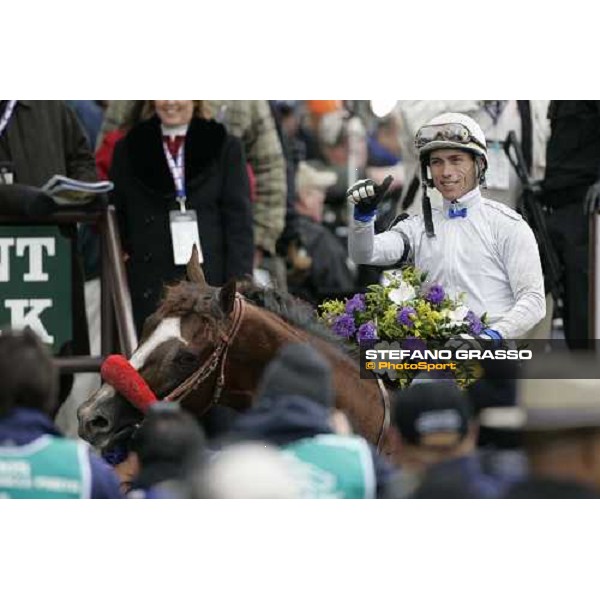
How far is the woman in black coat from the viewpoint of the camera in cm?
680

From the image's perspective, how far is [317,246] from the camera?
6848mm

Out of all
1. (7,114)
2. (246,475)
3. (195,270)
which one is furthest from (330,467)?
(7,114)

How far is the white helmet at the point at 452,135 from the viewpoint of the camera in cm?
674

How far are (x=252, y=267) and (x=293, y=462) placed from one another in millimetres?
888

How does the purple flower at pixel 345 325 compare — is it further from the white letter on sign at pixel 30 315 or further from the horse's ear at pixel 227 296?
the white letter on sign at pixel 30 315

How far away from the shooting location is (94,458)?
250 inches

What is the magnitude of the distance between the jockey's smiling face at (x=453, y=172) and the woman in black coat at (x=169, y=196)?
0.71 metres

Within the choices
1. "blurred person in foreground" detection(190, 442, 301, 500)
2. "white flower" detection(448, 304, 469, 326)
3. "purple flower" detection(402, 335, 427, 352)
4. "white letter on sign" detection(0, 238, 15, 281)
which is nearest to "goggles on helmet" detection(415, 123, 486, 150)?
"white flower" detection(448, 304, 469, 326)

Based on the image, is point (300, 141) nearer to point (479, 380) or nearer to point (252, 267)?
point (252, 267)

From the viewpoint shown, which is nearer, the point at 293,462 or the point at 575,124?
the point at 293,462

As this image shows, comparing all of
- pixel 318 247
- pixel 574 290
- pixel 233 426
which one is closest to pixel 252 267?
pixel 318 247

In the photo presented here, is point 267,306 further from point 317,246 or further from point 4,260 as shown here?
point 4,260

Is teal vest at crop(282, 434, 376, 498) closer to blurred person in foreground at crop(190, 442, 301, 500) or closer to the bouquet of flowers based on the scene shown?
blurred person in foreground at crop(190, 442, 301, 500)

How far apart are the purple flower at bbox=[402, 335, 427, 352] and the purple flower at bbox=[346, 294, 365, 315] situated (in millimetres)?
196
